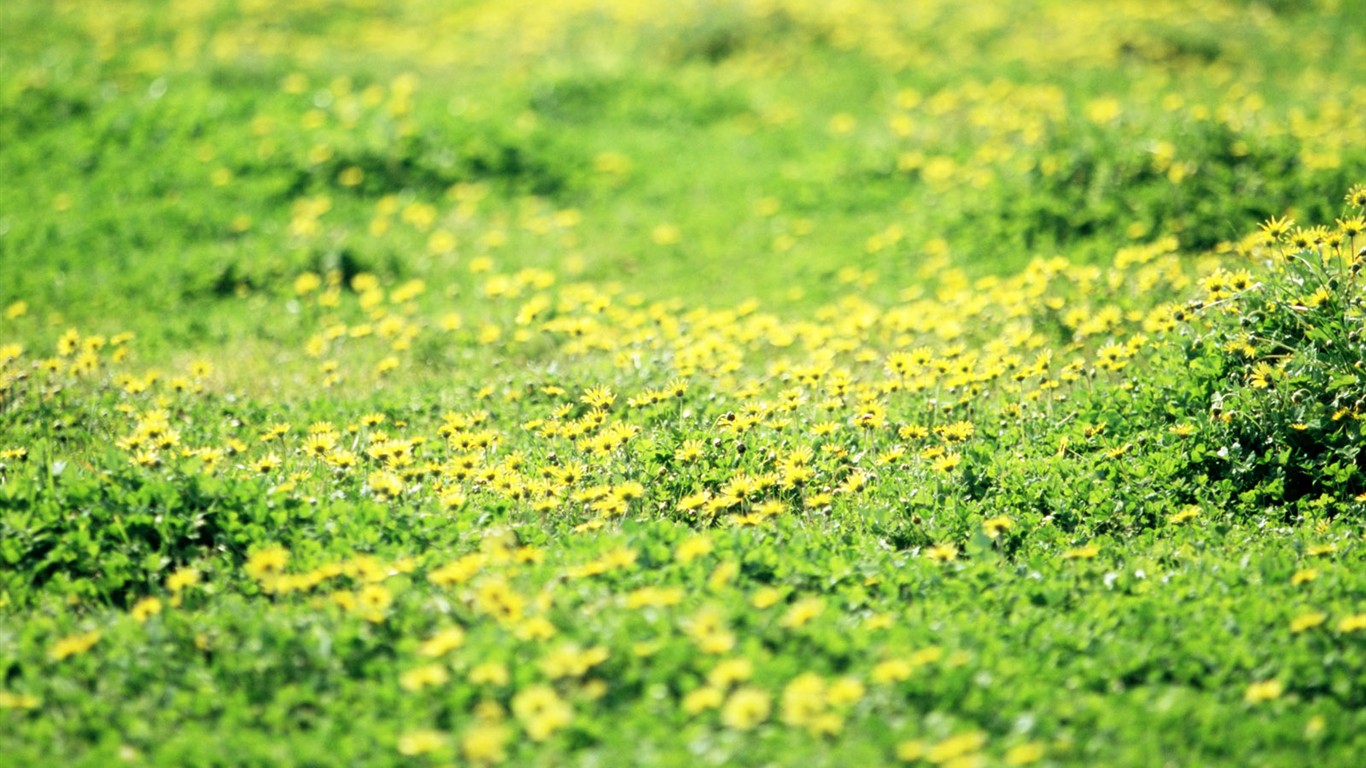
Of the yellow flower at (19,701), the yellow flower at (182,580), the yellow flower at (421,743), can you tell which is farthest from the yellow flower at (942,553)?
the yellow flower at (19,701)

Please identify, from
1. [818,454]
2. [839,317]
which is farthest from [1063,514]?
[839,317]

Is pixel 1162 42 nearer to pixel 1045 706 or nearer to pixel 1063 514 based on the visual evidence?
pixel 1063 514

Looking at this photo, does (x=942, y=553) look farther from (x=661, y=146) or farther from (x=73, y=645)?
(x=661, y=146)

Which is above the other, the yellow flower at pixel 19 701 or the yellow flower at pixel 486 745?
the yellow flower at pixel 486 745

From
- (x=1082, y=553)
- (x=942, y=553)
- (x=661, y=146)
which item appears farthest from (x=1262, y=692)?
(x=661, y=146)

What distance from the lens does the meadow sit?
127 inches

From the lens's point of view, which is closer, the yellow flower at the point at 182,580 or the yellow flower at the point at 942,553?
the yellow flower at the point at 182,580

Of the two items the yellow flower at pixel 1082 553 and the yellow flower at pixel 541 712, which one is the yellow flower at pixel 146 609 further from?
the yellow flower at pixel 1082 553

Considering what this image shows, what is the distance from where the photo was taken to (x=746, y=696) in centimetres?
300

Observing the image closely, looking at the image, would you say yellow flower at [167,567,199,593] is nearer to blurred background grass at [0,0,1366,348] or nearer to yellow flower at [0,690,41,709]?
yellow flower at [0,690,41,709]

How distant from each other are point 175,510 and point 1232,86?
10.9 m

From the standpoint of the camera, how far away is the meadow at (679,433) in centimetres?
324

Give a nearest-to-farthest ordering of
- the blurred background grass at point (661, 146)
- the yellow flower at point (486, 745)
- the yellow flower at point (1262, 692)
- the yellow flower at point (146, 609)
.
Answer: the yellow flower at point (486, 745), the yellow flower at point (1262, 692), the yellow flower at point (146, 609), the blurred background grass at point (661, 146)

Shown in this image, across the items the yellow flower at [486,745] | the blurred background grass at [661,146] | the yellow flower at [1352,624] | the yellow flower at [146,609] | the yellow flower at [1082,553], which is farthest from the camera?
the blurred background grass at [661,146]
